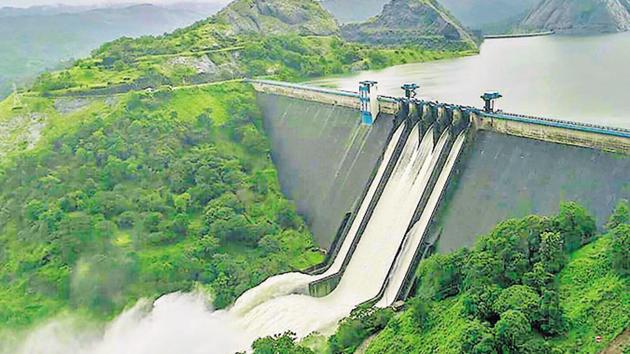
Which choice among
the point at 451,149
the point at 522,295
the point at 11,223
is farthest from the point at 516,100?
the point at 11,223

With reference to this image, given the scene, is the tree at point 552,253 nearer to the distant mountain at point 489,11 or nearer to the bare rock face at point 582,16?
the bare rock face at point 582,16

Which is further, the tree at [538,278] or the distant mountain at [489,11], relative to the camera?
the distant mountain at [489,11]

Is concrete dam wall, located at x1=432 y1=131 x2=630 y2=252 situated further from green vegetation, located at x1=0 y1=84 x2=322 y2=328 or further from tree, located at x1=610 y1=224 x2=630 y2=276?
green vegetation, located at x1=0 y1=84 x2=322 y2=328

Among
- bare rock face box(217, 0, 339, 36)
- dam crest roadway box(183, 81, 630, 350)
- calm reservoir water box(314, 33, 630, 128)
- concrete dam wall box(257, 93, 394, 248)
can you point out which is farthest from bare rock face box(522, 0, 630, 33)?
dam crest roadway box(183, 81, 630, 350)

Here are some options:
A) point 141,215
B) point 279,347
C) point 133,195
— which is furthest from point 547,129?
point 133,195

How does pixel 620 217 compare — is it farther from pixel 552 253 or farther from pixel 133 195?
pixel 133 195

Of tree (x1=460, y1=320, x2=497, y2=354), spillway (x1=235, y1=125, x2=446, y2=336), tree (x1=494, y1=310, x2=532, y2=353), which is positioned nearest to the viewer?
tree (x1=494, y1=310, x2=532, y2=353)

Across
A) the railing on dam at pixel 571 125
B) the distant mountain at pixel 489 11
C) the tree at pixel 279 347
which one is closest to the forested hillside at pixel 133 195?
the tree at pixel 279 347
